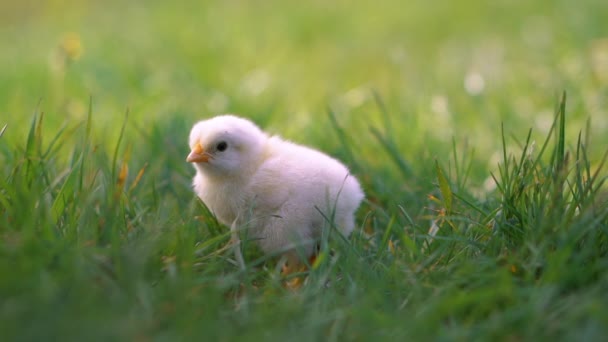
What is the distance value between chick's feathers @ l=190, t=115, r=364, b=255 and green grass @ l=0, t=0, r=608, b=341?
13cm

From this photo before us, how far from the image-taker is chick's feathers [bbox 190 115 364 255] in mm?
3125

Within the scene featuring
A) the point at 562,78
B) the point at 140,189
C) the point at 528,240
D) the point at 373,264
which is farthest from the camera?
the point at 562,78

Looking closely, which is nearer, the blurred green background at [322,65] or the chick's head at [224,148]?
the chick's head at [224,148]

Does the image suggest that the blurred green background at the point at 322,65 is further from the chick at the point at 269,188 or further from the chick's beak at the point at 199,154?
the chick's beak at the point at 199,154

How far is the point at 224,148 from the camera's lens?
3227 mm

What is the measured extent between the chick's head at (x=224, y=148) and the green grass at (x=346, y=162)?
219 mm

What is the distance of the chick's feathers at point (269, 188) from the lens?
10.3ft

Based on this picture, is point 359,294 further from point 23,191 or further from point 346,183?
point 23,191

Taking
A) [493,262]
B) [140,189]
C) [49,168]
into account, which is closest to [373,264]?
[493,262]

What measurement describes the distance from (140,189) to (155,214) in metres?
0.44

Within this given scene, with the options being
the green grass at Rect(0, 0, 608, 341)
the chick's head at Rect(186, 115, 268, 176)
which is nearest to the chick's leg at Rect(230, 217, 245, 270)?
the green grass at Rect(0, 0, 608, 341)

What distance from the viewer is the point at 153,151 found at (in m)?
4.07

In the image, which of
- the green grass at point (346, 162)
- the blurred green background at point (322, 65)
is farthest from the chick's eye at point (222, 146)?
the blurred green background at point (322, 65)

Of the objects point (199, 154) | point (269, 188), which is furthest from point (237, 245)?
point (199, 154)
